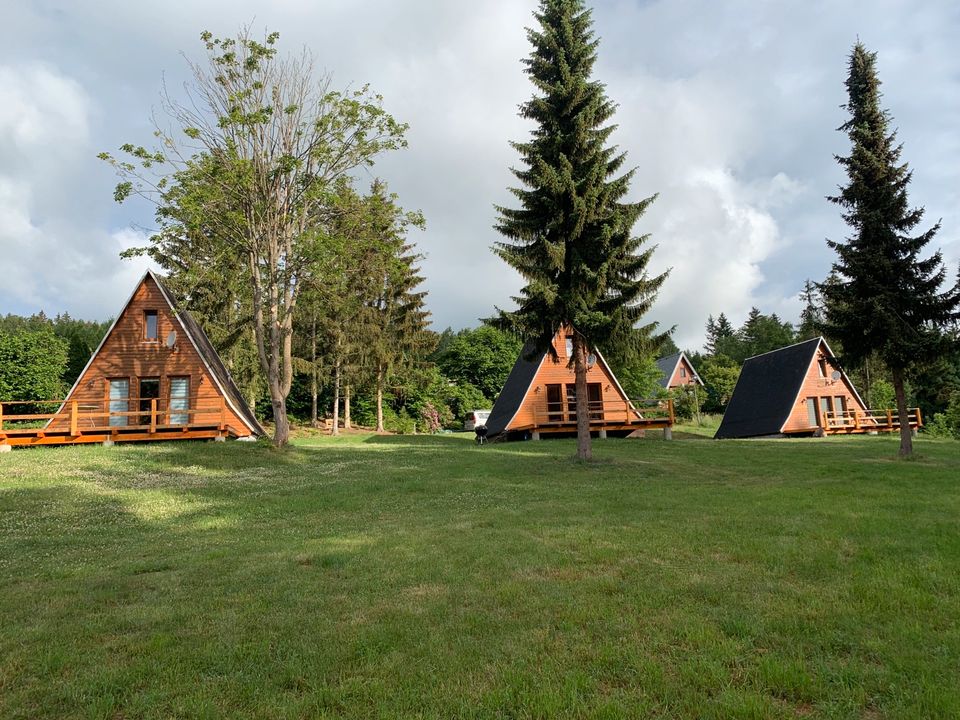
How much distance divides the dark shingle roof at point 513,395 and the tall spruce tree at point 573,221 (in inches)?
388

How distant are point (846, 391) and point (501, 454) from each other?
2618 cm

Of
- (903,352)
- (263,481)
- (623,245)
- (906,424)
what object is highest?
(623,245)

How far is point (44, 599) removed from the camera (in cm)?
564

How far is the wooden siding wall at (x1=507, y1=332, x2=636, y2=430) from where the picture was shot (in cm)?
2909

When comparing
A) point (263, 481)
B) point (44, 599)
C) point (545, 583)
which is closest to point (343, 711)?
point (545, 583)

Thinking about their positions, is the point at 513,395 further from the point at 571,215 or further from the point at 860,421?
the point at 860,421

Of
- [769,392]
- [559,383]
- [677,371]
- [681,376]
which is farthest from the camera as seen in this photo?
[681,376]

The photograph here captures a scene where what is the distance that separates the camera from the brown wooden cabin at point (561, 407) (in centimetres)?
2853

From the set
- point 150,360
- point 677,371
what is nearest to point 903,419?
point 150,360

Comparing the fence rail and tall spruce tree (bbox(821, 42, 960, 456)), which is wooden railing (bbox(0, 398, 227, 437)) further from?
tall spruce tree (bbox(821, 42, 960, 456))

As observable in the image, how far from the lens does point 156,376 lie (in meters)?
26.3

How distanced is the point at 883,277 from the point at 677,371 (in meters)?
45.0

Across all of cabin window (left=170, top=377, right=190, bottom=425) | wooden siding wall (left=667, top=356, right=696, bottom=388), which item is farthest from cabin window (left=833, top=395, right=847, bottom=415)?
cabin window (left=170, top=377, right=190, bottom=425)

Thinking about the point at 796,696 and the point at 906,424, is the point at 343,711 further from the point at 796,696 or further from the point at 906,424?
the point at 906,424
